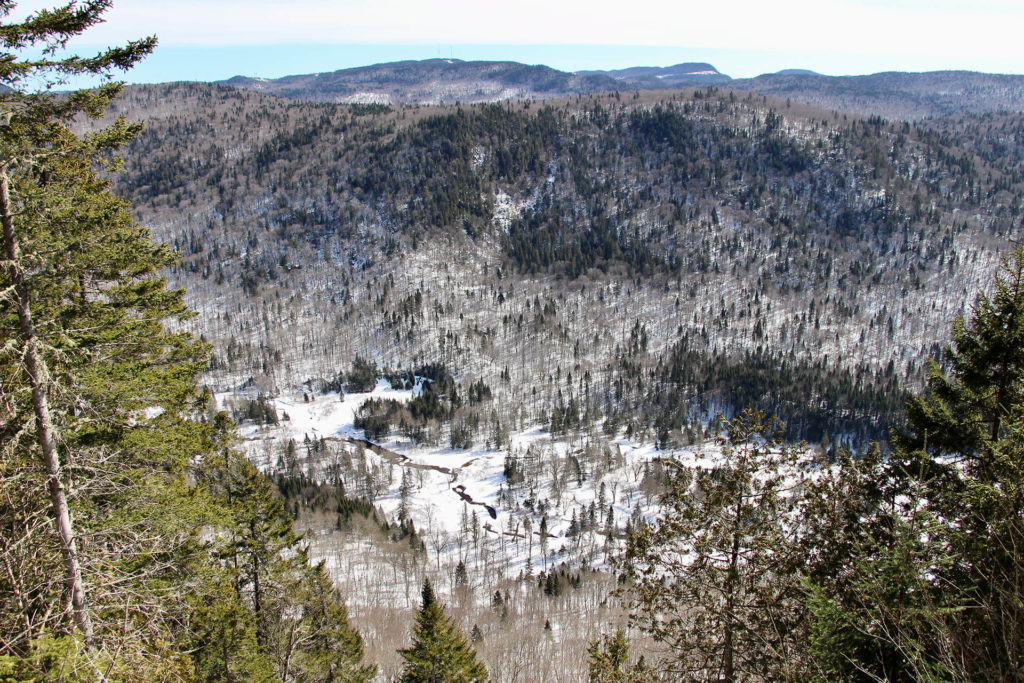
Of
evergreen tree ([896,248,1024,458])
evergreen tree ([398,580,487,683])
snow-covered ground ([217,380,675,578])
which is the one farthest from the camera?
snow-covered ground ([217,380,675,578])

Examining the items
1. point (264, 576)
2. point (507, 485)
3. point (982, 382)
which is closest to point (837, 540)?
point (982, 382)

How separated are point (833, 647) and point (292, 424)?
176 metres

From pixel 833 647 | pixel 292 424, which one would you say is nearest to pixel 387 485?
pixel 292 424

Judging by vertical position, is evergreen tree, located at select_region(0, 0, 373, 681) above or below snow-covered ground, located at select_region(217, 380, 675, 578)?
above

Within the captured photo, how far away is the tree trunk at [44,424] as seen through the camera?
1020 centimetres

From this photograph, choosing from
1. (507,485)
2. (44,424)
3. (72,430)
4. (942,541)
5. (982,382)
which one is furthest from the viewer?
(507,485)

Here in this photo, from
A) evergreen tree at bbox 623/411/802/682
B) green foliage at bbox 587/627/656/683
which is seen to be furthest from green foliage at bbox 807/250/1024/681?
green foliage at bbox 587/627/656/683

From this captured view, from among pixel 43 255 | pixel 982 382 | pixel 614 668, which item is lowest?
pixel 614 668

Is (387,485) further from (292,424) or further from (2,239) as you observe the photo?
(2,239)

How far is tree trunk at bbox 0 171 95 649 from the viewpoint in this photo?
1020 cm

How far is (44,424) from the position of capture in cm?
1045

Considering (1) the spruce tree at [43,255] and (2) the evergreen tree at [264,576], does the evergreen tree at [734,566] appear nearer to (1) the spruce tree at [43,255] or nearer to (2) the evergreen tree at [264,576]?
(1) the spruce tree at [43,255]

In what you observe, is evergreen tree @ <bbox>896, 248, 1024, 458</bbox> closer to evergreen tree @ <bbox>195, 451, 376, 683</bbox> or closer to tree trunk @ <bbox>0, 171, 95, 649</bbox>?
Answer: tree trunk @ <bbox>0, 171, 95, 649</bbox>

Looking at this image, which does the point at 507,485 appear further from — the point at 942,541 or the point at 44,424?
the point at 44,424
